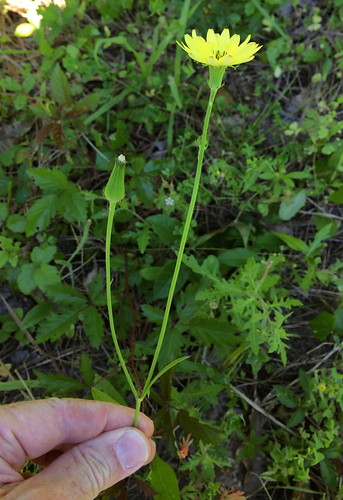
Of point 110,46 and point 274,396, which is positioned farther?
point 110,46

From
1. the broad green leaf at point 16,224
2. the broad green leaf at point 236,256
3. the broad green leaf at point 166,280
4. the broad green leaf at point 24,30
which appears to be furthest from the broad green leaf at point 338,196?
the broad green leaf at point 24,30

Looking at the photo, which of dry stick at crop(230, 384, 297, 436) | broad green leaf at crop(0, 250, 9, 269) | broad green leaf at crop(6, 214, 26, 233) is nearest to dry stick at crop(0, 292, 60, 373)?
broad green leaf at crop(0, 250, 9, 269)

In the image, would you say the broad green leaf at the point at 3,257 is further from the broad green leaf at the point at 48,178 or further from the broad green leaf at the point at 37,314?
the broad green leaf at the point at 48,178

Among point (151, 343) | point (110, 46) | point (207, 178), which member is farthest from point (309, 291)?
point (110, 46)

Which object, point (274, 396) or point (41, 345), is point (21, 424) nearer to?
point (41, 345)

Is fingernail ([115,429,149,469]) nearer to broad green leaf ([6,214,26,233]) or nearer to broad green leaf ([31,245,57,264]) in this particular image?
broad green leaf ([31,245,57,264])
